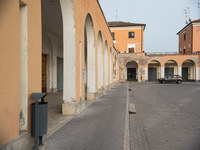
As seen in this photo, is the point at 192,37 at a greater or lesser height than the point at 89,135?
greater

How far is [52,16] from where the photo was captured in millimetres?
10289

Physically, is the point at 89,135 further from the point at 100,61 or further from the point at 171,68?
the point at 171,68

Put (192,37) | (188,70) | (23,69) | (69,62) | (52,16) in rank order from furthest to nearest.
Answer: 1. (192,37)
2. (188,70)
3. (52,16)
4. (69,62)
5. (23,69)

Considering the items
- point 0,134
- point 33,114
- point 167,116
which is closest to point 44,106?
point 33,114

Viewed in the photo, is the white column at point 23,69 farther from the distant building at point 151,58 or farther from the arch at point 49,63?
the distant building at point 151,58

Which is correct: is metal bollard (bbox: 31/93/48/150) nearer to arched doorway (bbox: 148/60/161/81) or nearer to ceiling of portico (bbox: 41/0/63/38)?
ceiling of portico (bbox: 41/0/63/38)

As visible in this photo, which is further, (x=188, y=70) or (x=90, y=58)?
(x=188, y=70)

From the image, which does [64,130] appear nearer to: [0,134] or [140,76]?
[0,134]

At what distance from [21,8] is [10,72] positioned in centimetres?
132

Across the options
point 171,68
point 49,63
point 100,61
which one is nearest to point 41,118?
point 100,61

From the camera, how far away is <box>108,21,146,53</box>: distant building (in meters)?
39.2

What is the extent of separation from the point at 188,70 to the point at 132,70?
37.6 ft

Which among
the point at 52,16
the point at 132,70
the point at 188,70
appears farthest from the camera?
the point at 132,70

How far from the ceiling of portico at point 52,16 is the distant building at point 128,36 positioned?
27.5 meters
